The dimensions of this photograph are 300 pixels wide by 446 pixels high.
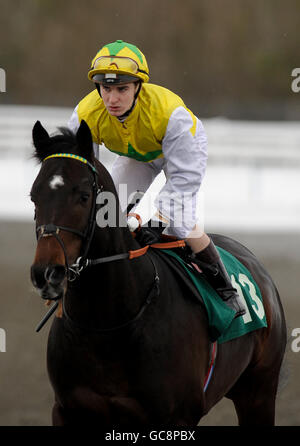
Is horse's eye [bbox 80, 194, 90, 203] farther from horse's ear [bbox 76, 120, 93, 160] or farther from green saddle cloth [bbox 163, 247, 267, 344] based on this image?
green saddle cloth [bbox 163, 247, 267, 344]

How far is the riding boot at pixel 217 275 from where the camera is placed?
3.91 meters

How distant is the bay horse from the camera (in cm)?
310

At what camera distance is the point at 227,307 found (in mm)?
3889

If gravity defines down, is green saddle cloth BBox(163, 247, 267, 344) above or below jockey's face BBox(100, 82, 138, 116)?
below

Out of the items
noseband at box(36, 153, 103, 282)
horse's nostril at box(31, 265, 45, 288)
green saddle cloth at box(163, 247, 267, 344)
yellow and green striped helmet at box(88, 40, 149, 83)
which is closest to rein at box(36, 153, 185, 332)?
noseband at box(36, 153, 103, 282)

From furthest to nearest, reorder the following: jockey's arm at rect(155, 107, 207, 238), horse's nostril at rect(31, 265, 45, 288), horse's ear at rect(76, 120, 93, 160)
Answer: jockey's arm at rect(155, 107, 207, 238) < horse's ear at rect(76, 120, 93, 160) < horse's nostril at rect(31, 265, 45, 288)

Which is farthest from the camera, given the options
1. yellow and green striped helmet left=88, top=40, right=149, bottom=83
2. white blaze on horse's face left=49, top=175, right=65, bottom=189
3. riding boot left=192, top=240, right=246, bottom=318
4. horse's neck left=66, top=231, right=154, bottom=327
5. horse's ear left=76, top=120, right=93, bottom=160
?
riding boot left=192, top=240, right=246, bottom=318

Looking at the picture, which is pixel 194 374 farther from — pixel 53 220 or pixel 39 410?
pixel 39 410

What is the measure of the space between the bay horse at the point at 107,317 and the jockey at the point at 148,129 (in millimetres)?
235

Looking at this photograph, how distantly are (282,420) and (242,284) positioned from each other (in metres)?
1.47

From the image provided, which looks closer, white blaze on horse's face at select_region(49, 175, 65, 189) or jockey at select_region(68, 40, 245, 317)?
white blaze on horse's face at select_region(49, 175, 65, 189)

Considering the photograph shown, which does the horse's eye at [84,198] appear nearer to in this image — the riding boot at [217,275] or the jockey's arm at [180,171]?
the jockey's arm at [180,171]

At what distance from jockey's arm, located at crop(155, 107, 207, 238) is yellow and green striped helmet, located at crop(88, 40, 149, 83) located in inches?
10.5

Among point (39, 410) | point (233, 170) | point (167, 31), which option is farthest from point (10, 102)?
point (39, 410)
